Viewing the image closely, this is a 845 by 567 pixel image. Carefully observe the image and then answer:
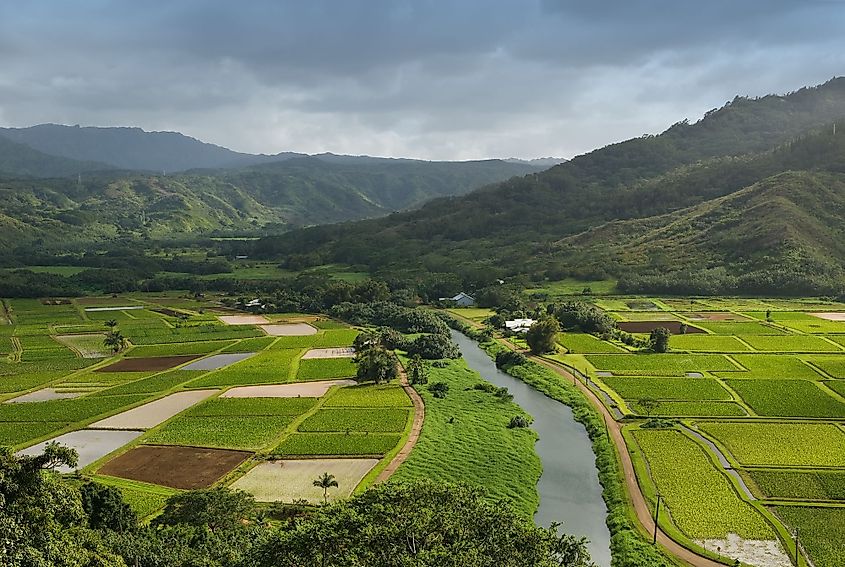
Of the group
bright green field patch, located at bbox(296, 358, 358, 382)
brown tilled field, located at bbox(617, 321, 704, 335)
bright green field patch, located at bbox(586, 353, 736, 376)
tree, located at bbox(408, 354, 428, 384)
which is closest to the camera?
tree, located at bbox(408, 354, 428, 384)

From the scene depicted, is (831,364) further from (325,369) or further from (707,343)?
(325,369)

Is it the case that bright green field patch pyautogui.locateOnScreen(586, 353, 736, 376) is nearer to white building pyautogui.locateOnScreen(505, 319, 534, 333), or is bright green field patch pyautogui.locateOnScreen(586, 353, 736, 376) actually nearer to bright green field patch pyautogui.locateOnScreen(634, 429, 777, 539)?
white building pyautogui.locateOnScreen(505, 319, 534, 333)

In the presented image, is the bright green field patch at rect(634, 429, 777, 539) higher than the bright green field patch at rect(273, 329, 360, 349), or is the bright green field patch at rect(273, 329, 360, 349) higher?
the bright green field patch at rect(273, 329, 360, 349)

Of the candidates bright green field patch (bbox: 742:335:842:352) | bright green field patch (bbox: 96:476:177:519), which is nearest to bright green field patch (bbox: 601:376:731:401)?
bright green field patch (bbox: 742:335:842:352)

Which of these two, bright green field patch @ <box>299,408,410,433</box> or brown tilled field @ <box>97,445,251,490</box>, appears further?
bright green field patch @ <box>299,408,410,433</box>

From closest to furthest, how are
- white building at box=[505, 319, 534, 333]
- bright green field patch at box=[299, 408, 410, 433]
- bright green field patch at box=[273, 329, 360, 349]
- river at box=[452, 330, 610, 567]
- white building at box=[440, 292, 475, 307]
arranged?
river at box=[452, 330, 610, 567] → bright green field patch at box=[299, 408, 410, 433] → bright green field patch at box=[273, 329, 360, 349] → white building at box=[505, 319, 534, 333] → white building at box=[440, 292, 475, 307]

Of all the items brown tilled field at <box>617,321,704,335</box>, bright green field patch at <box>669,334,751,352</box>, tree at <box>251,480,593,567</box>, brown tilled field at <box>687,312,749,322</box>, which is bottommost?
bright green field patch at <box>669,334,751,352</box>
